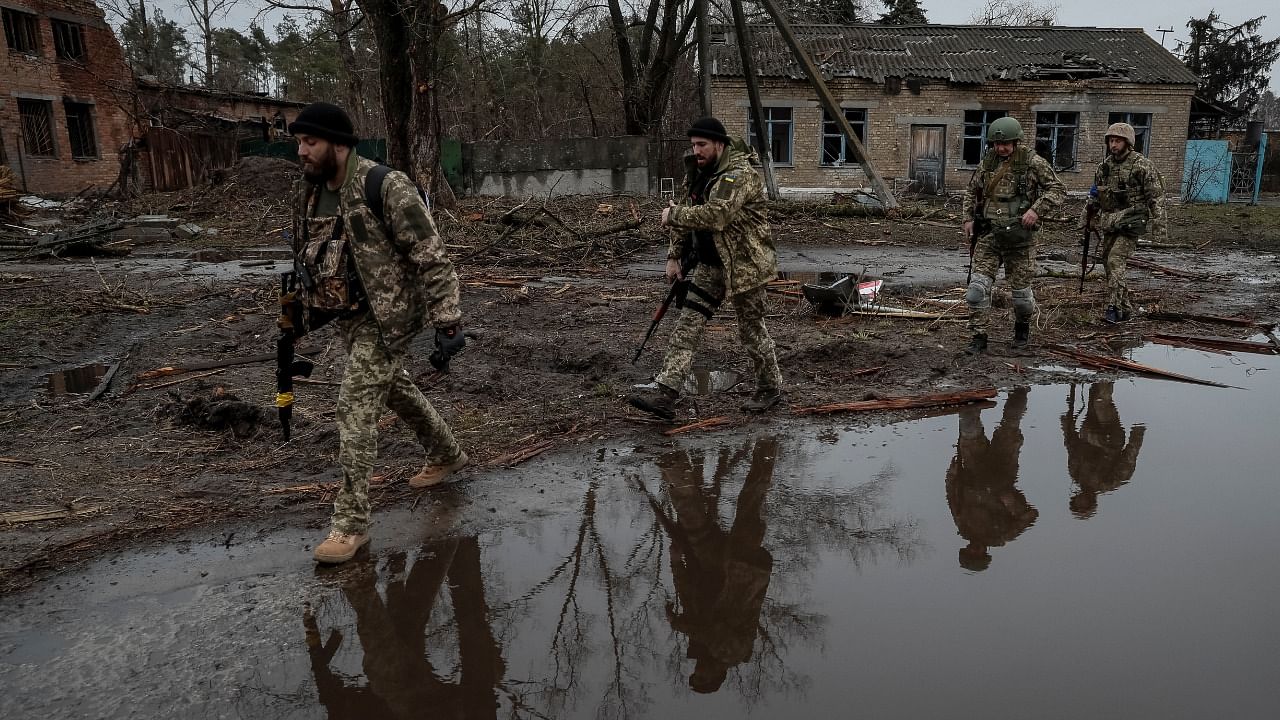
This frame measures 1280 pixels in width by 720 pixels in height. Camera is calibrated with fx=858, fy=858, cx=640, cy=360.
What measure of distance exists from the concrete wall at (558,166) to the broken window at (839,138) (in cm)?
811

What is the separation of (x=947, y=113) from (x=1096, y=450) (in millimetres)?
25012

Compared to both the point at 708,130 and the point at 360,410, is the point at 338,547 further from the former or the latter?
the point at 708,130

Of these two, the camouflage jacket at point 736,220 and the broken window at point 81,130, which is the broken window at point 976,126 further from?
the broken window at point 81,130

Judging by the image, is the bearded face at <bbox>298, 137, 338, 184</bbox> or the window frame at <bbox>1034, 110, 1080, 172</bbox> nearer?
the bearded face at <bbox>298, 137, 338, 184</bbox>

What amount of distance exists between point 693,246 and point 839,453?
1.59 m

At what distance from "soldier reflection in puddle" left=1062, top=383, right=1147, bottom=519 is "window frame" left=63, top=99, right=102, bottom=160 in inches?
1278

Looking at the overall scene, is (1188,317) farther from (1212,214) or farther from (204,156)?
(204,156)

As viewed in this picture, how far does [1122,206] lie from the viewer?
8352 millimetres

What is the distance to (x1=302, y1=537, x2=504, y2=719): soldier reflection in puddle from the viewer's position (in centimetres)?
272

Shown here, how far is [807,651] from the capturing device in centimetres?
297

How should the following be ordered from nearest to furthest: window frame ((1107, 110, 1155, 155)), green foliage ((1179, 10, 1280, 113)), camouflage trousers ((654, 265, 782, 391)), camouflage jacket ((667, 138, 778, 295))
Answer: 1. camouflage jacket ((667, 138, 778, 295))
2. camouflage trousers ((654, 265, 782, 391))
3. window frame ((1107, 110, 1155, 155))
4. green foliage ((1179, 10, 1280, 113))

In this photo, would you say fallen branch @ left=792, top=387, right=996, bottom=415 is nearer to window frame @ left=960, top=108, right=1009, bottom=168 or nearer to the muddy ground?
the muddy ground

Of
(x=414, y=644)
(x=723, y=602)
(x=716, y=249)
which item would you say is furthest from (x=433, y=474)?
(x=716, y=249)

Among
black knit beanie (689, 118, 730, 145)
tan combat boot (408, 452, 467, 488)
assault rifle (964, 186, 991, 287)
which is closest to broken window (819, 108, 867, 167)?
assault rifle (964, 186, 991, 287)
